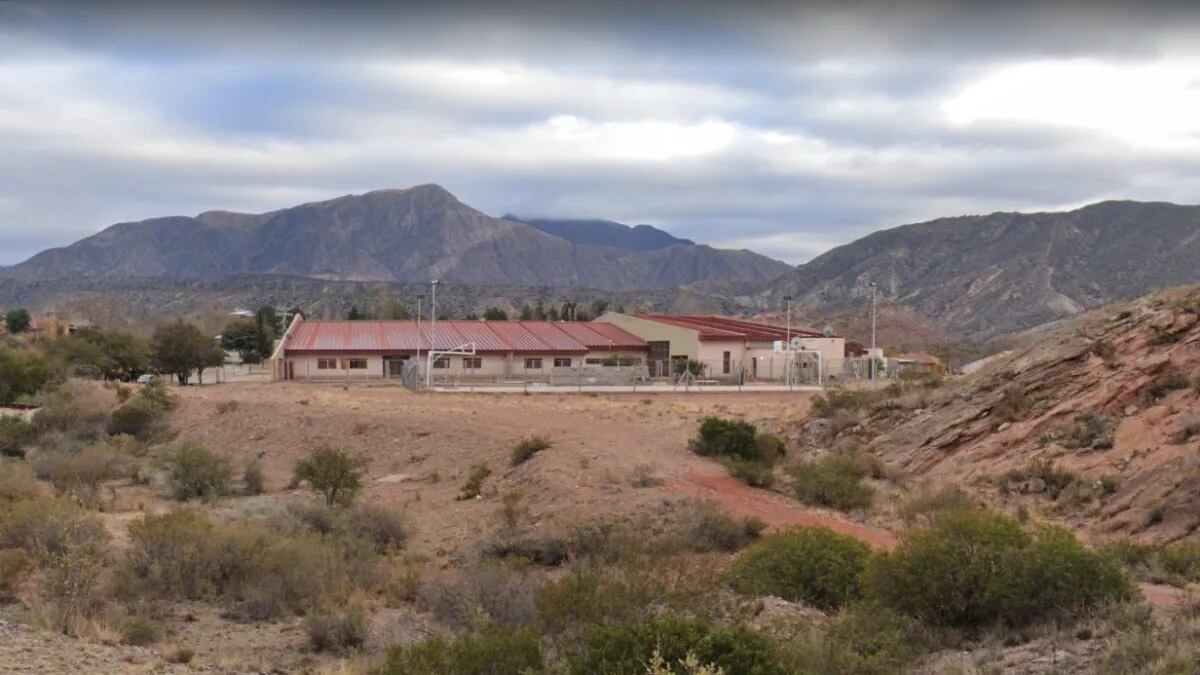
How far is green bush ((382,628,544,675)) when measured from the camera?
848 centimetres

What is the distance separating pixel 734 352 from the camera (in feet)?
208

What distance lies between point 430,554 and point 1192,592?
12.2 metres

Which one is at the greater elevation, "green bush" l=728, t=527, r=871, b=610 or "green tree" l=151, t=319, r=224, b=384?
"green tree" l=151, t=319, r=224, b=384

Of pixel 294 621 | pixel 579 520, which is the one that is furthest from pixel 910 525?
pixel 294 621

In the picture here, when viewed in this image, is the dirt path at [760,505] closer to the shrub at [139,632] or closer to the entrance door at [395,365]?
the shrub at [139,632]

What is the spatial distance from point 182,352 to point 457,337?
54.1 feet

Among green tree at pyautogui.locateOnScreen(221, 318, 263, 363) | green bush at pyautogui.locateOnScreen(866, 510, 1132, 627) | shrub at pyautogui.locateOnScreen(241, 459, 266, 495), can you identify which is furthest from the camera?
green tree at pyautogui.locateOnScreen(221, 318, 263, 363)

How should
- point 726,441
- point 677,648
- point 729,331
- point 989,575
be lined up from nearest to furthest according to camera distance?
point 677,648, point 989,575, point 726,441, point 729,331

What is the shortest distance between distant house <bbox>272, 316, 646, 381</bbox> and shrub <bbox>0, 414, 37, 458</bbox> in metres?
23.4

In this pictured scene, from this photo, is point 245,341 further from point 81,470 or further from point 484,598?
point 484,598

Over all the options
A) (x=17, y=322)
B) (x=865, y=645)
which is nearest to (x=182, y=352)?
(x=17, y=322)

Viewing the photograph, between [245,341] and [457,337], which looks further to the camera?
[245,341]

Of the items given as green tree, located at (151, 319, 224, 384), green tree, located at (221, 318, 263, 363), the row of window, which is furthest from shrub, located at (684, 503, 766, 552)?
green tree, located at (221, 318, 263, 363)

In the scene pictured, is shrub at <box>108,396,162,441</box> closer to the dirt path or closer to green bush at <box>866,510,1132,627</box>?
the dirt path
